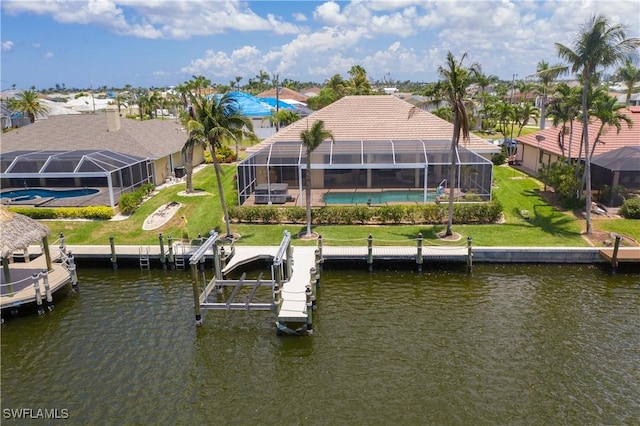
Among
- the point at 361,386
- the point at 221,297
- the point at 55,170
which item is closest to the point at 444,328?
the point at 361,386

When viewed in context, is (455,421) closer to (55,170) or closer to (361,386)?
(361,386)

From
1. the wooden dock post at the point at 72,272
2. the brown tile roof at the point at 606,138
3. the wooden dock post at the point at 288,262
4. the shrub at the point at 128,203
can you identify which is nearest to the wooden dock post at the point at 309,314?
the wooden dock post at the point at 288,262

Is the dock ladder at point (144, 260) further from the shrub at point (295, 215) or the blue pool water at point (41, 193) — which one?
the blue pool water at point (41, 193)

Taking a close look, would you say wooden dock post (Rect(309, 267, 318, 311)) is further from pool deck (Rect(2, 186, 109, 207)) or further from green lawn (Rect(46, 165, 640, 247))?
pool deck (Rect(2, 186, 109, 207))

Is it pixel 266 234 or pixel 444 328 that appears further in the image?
pixel 266 234

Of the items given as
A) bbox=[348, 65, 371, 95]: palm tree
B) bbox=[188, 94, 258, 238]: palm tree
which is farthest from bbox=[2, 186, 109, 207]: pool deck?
bbox=[348, 65, 371, 95]: palm tree

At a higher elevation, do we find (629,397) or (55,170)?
(55,170)
